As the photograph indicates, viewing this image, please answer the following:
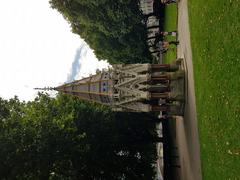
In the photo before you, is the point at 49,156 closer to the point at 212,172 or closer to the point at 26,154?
the point at 26,154

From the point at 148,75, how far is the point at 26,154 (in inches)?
544

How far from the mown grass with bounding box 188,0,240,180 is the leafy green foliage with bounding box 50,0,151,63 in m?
32.4

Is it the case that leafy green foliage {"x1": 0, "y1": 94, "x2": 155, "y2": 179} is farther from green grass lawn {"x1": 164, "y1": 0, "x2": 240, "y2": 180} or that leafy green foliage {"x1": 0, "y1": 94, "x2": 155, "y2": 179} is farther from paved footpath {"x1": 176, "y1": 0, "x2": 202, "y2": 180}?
green grass lawn {"x1": 164, "y1": 0, "x2": 240, "y2": 180}

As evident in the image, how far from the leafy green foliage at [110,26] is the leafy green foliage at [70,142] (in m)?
13.9

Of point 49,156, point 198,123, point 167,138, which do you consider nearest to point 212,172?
point 198,123

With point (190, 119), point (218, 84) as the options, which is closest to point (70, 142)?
point (190, 119)

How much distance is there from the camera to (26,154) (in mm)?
38125

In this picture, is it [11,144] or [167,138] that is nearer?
[11,144]

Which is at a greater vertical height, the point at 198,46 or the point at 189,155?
the point at 198,46

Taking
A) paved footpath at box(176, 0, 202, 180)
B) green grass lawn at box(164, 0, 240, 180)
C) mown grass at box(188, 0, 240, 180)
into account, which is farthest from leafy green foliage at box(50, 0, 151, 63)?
mown grass at box(188, 0, 240, 180)

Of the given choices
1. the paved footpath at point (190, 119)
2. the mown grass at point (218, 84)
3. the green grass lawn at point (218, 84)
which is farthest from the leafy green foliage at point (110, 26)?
the mown grass at point (218, 84)

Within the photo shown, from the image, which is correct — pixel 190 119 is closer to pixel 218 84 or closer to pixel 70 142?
pixel 218 84

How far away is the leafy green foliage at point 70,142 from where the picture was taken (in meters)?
38.1

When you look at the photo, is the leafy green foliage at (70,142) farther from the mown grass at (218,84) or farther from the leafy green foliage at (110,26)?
the mown grass at (218,84)
